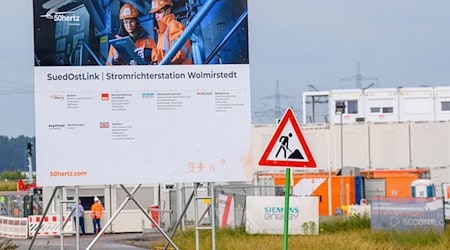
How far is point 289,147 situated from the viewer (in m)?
13.8

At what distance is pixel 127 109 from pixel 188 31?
139cm

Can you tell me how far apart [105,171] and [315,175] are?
41.0 m

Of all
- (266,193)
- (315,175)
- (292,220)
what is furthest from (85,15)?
(315,175)

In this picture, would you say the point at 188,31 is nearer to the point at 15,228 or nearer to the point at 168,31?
the point at 168,31

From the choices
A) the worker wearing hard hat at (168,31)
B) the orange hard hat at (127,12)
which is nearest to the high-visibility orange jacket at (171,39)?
the worker wearing hard hat at (168,31)

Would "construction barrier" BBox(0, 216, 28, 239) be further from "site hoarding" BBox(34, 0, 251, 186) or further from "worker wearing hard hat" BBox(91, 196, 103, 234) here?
"site hoarding" BBox(34, 0, 251, 186)

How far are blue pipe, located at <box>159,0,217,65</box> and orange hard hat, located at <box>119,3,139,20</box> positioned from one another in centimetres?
68

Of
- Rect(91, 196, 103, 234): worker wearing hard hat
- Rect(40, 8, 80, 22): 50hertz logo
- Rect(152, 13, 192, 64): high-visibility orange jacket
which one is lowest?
Rect(91, 196, 103, 234): worker wearing hard hat

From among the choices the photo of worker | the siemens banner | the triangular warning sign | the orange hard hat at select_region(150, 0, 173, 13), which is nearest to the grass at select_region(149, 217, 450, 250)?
the siemens banner

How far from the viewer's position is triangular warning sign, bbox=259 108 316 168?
45.0ft

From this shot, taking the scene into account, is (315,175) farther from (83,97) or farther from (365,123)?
(83,97)

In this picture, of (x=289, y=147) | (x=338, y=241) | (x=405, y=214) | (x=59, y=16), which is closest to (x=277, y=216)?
(x=405, y=214)

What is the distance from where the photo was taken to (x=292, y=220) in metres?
31.1

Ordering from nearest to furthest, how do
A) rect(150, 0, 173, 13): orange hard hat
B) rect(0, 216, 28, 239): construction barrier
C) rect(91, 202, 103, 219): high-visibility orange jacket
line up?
rect(150, 0, 173, 13): orange hard hat < rect(91, 202, 103, 219): high-visibility orange jacket < rect(0, 216, 28, 239): construction barrier
